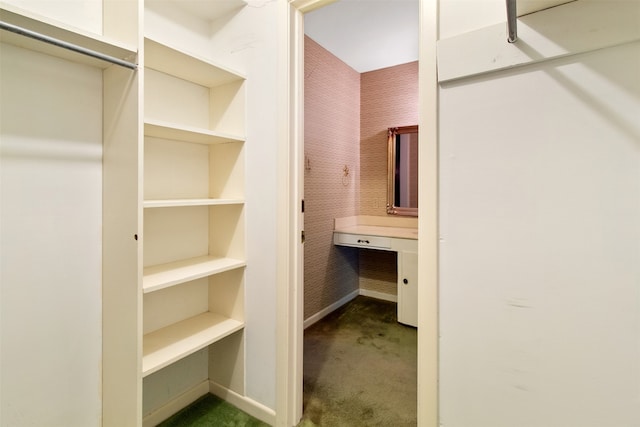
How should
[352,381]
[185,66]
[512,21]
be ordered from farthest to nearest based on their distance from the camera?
[352,381]
[185,66]
[512,21]

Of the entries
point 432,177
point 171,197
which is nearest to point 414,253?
point 432,177

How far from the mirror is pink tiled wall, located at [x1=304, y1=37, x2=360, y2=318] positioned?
1.29 feet

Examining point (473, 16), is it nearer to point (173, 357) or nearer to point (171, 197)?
point (171, 197)

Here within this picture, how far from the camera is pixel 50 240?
120 cm

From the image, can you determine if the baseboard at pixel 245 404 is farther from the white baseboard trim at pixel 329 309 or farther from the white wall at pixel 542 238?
the white baseboard trim at pixel 329 309

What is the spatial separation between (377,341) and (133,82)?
92.3 inches

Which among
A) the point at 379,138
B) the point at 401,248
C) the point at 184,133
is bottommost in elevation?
the point at 401,248

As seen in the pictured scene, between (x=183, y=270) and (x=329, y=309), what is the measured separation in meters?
1.88

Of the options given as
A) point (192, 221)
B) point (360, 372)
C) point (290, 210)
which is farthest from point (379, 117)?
point (360, 372)

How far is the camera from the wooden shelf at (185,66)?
4.31ft

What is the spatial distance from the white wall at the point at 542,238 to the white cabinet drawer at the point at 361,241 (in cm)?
Answer: 181

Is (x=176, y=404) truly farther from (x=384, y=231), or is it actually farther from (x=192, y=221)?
(x=384, y=231)

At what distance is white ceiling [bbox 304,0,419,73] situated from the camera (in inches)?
84.4

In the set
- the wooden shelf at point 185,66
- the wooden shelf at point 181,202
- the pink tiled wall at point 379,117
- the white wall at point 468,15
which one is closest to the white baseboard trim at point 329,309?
the pink tiled wall at point 379,117
